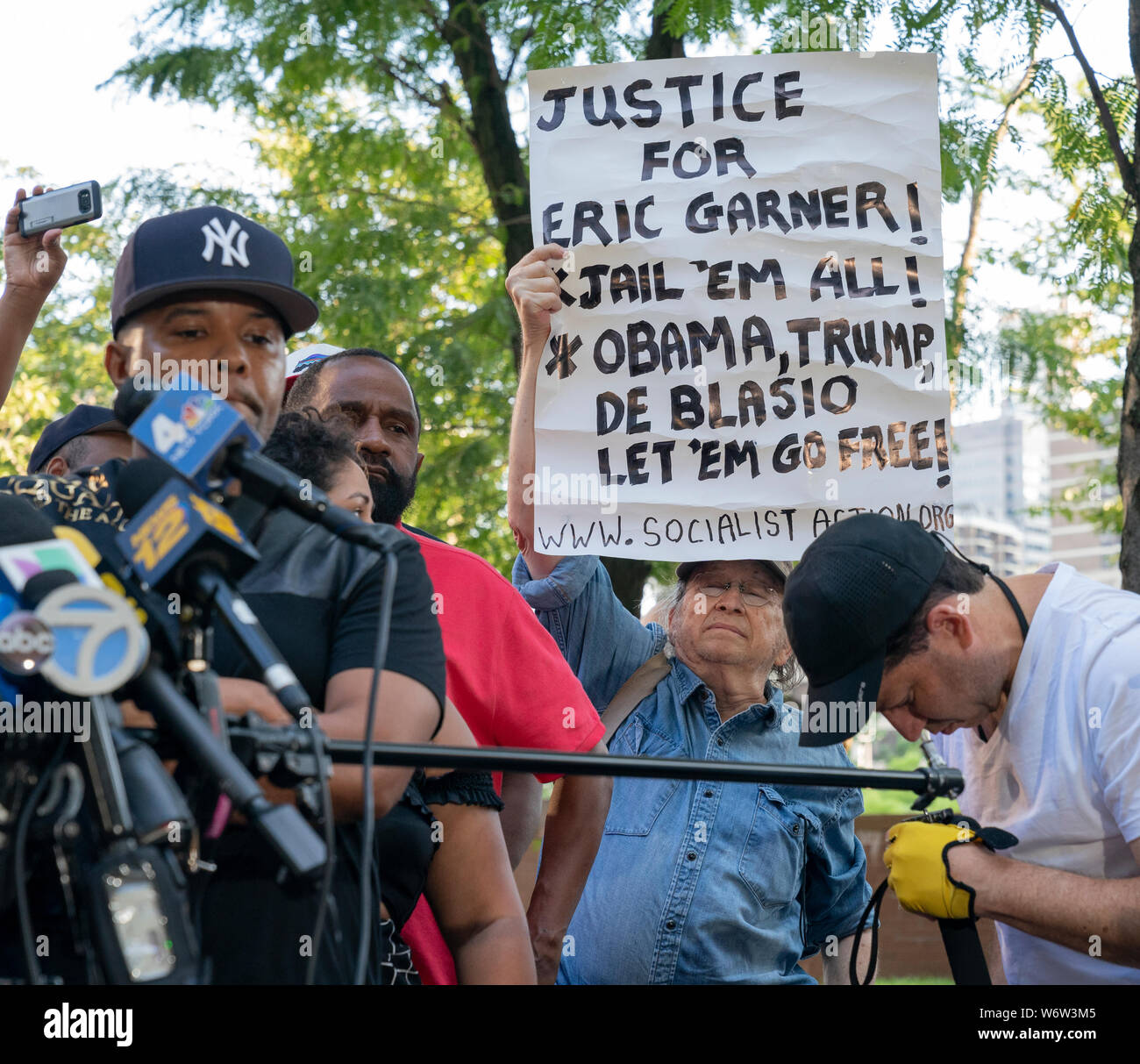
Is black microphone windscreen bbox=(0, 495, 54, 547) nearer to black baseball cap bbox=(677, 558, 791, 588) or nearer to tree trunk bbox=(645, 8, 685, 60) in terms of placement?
black baseball cap bbox=(677, 558, 791, 588)

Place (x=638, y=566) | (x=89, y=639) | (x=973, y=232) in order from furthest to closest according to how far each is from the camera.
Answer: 1. (x=973, y=232)
2. (x=638, y=566)
3. (x=89, y=639)

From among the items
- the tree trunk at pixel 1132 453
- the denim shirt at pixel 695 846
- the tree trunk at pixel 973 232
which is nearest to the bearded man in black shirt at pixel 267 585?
the denim shirt at pixel 695 846

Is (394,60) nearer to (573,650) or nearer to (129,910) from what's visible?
(573,650)

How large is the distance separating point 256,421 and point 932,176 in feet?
7.03

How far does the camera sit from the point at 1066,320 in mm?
11484

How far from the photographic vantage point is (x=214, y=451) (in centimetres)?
139

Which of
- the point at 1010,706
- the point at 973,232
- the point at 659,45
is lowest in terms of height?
the point at 1010,706

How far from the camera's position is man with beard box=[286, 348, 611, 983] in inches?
111

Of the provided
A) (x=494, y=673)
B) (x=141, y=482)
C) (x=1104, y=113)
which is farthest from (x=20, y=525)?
(x=1104, y=113)

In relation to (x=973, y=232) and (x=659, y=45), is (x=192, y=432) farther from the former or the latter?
(x=973, y=232)

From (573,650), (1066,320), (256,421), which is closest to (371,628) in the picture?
(256,421)

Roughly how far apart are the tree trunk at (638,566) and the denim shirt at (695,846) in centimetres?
294

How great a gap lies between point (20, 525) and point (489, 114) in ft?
24.9

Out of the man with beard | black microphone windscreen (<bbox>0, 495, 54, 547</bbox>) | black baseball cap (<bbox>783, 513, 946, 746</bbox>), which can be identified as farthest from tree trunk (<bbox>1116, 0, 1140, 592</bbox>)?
black microphone windscreen (<bbox>0, 495, 54, 547</bbox>)
